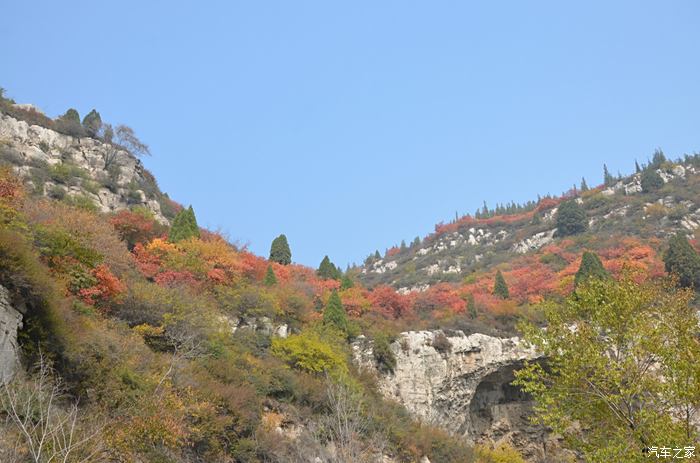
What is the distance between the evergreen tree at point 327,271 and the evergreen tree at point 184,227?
13808 mm

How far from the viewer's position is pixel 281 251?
5297cm

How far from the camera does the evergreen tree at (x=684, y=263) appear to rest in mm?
41719

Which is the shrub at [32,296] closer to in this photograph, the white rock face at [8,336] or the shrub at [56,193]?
the white rock face at [8,336]

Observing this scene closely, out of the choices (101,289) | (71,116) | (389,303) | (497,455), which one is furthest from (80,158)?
(497,455)

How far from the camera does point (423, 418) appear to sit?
33.6 m

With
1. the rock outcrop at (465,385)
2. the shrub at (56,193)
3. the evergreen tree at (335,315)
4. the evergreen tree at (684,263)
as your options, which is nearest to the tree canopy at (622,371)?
the rock outcrop at (465,385)

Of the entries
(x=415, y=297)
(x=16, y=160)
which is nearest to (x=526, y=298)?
(x=415, y=297)

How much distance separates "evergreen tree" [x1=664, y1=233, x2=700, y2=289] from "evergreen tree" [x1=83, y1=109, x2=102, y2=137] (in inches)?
2129

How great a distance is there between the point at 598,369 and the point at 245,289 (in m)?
23.8

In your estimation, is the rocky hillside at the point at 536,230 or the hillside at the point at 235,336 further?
the rocky hillside at the point at 536,230

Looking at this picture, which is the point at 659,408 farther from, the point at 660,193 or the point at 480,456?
the point at 660,193
